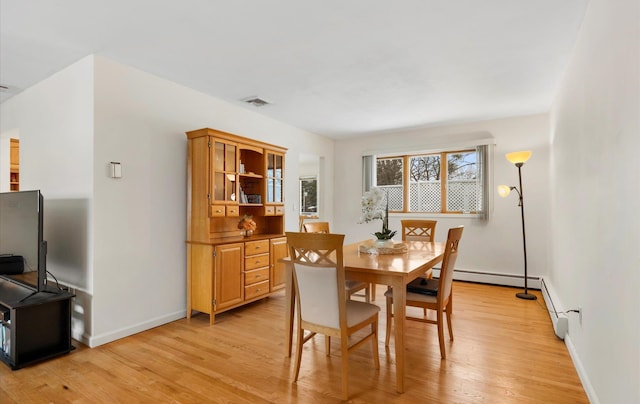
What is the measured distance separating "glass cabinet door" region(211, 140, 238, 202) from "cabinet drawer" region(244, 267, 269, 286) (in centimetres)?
86

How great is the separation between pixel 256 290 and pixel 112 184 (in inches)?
72.5

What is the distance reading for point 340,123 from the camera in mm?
5199

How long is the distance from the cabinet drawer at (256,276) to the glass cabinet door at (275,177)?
2.99ft

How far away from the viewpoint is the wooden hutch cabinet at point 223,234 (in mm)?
3408

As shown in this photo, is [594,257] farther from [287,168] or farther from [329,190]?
[329,190]

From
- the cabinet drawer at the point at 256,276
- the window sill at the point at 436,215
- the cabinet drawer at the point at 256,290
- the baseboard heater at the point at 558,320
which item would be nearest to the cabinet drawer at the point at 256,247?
the cabinet drawer at the point at 256,276

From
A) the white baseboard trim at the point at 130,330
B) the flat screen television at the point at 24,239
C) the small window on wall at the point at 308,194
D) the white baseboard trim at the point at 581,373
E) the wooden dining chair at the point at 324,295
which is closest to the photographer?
the white baseboard trim at the point at 581,373

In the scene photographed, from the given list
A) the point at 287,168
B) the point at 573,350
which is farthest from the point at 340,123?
the point at 573,350

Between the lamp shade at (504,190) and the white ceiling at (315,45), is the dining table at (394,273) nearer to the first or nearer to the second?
the white ceiling at (315,45)

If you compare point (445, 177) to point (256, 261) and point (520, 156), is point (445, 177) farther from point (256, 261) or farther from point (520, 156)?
point (256, 261)

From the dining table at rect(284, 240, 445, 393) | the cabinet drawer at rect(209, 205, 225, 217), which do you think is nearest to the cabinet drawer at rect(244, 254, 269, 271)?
the cabinet drawer at rect(209, 205, 225, 217)

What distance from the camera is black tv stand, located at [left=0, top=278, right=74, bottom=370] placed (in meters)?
2.44

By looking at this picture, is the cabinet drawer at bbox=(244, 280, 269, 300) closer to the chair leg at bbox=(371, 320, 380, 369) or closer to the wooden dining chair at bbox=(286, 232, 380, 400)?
the wooden dining chair at bbox=(286, 232, 380, 400)

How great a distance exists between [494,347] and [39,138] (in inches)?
191
